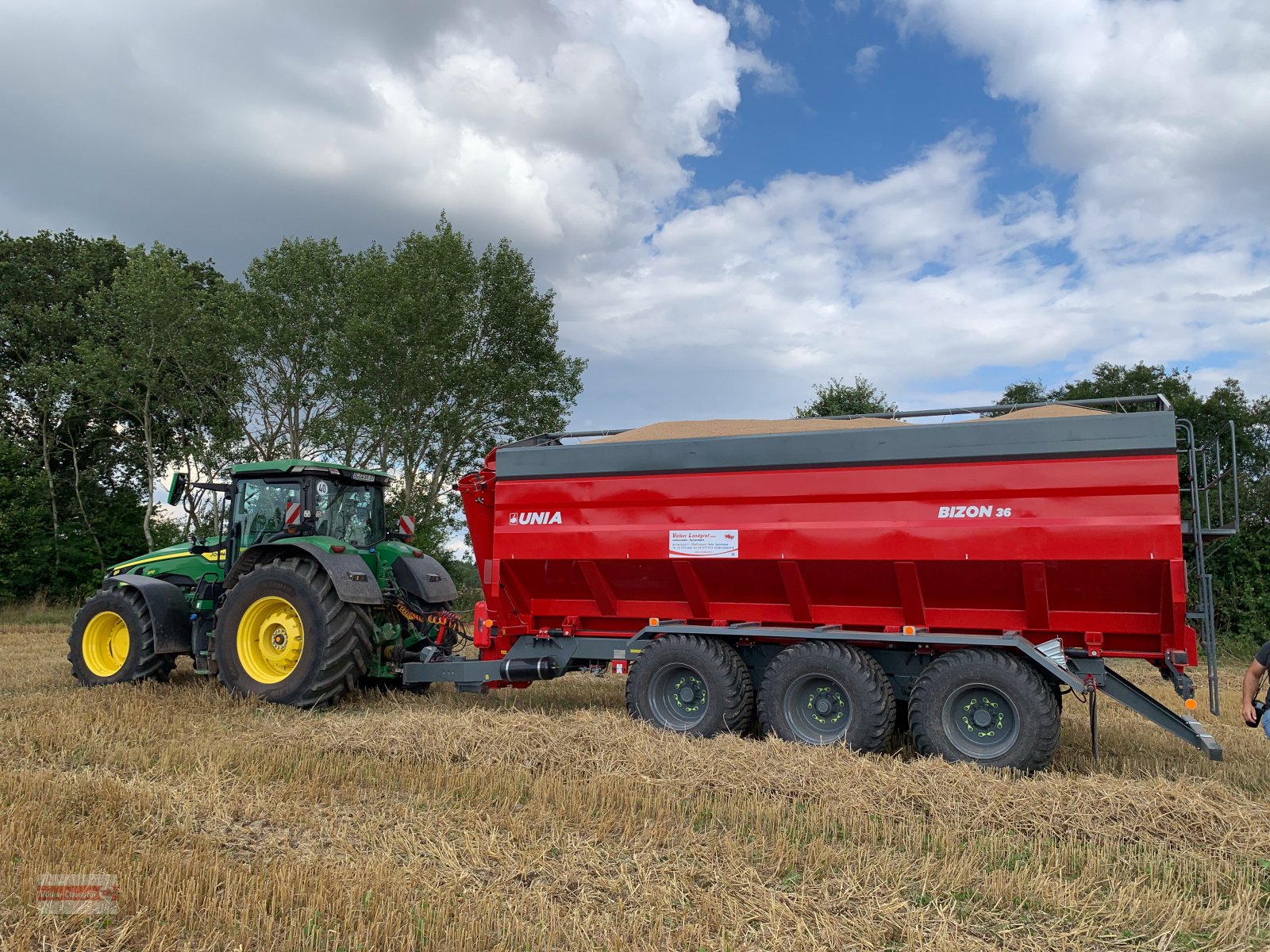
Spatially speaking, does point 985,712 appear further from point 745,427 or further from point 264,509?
point 264,509

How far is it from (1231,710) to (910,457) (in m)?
5.51

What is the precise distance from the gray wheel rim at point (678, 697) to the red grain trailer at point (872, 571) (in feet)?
0.06

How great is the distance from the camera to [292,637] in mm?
7723

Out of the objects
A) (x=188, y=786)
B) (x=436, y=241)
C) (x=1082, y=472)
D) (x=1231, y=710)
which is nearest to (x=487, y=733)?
(x=188, y=786)

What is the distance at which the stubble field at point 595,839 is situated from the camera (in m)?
3.23

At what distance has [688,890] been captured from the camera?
11.7ft

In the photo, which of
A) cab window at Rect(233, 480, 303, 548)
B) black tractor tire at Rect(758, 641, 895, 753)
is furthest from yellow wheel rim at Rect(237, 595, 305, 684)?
black tractor tire at Rect(758, 641, 895, 753)

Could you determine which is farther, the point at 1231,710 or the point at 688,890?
the point at 1231,710

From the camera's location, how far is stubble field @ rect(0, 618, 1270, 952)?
3232 mm

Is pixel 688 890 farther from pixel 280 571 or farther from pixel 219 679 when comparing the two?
pixel 219 679

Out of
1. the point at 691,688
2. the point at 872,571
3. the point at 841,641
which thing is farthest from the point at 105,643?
the point at 872,571

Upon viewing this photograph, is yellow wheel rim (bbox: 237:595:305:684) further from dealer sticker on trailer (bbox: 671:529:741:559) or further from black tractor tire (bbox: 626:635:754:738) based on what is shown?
dealer sticker on trailer (bbox: 671:529:741:559)

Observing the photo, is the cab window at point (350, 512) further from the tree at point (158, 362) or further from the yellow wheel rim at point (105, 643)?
the tree at point (158, 362)

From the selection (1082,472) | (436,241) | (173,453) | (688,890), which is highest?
(436,241)
